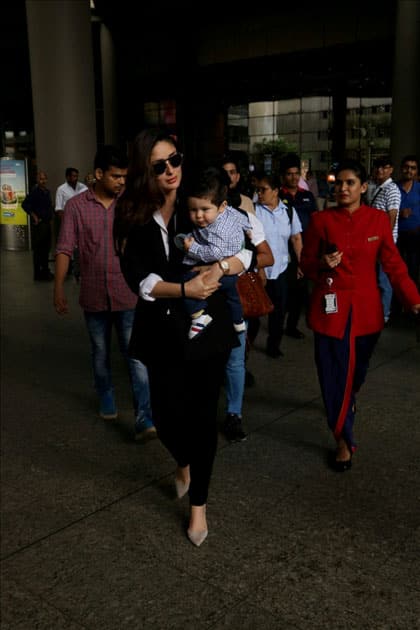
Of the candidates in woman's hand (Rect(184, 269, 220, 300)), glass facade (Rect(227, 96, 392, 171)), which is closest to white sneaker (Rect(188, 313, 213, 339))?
woman's hand (Rect(184, 269, 220, 300))

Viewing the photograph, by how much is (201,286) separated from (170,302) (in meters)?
0.23

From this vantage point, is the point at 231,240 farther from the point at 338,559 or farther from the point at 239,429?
the point at 239,429

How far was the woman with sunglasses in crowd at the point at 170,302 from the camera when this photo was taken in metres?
2.98

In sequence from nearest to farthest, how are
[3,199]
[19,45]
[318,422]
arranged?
[318,422] → [3,199] → [19,45]

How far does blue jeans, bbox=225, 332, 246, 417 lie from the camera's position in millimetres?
4391

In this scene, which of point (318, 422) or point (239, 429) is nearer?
point (239, 429)

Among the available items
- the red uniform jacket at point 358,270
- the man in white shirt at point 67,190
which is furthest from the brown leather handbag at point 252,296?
the man in white shirt at point 67,190

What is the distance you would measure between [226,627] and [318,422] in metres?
2.39

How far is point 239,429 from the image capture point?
447 centimetres

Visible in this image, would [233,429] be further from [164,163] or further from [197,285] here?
[164,163]

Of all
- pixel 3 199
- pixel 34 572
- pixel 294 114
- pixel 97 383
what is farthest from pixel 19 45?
pixel 34 572

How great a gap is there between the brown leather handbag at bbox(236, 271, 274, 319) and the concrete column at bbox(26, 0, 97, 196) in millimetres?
12258

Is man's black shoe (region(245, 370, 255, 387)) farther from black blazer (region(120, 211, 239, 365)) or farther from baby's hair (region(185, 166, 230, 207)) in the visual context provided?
baby's hair (region(185, 166, 230, 207))

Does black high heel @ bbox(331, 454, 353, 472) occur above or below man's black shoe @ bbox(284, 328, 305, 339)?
above
